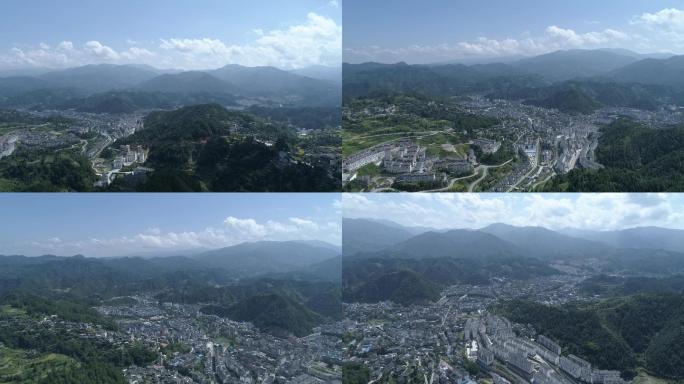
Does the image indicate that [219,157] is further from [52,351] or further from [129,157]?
[52,351]

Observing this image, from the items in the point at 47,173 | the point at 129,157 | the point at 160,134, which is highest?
the point at 160,134

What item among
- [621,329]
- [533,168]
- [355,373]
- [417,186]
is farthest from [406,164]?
[621,329]

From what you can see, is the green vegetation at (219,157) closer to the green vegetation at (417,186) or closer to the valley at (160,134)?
the valley at (160,134)

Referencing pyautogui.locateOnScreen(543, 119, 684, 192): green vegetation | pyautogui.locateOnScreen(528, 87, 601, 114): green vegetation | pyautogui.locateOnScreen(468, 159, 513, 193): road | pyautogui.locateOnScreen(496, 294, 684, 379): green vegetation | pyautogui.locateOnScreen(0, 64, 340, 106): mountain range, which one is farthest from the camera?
pyautogui.locateOnScreen(528, 87, 601, 114): green vegetation

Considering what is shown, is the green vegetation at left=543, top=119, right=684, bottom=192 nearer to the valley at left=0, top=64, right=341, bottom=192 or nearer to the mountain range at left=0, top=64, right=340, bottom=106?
the valley at left=0, top=64, right=341, bottom=192

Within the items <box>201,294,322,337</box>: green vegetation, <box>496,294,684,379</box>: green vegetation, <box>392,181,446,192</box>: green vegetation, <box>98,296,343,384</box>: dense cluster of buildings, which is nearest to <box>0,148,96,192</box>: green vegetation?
<box>98,296,343,384</box>: dense cluster of buildings

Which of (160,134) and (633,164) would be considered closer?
(633,164)

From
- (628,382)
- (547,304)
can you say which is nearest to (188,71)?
(547,304)

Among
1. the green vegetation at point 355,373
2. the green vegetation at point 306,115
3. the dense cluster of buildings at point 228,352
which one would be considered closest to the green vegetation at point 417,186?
the green vegetation at point 306,115

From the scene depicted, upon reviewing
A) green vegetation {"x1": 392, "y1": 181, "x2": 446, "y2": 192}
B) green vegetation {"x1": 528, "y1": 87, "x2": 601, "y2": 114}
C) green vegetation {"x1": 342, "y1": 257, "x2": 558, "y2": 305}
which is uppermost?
green vegetation {"x1": 528, "y1": 87, "x2": 601, "y2": 114}

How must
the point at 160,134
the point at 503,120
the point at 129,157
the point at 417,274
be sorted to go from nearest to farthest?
1. the point at 129,157
2. the point at 417,274
3. the point at 160,134
4. the point at 503,120
